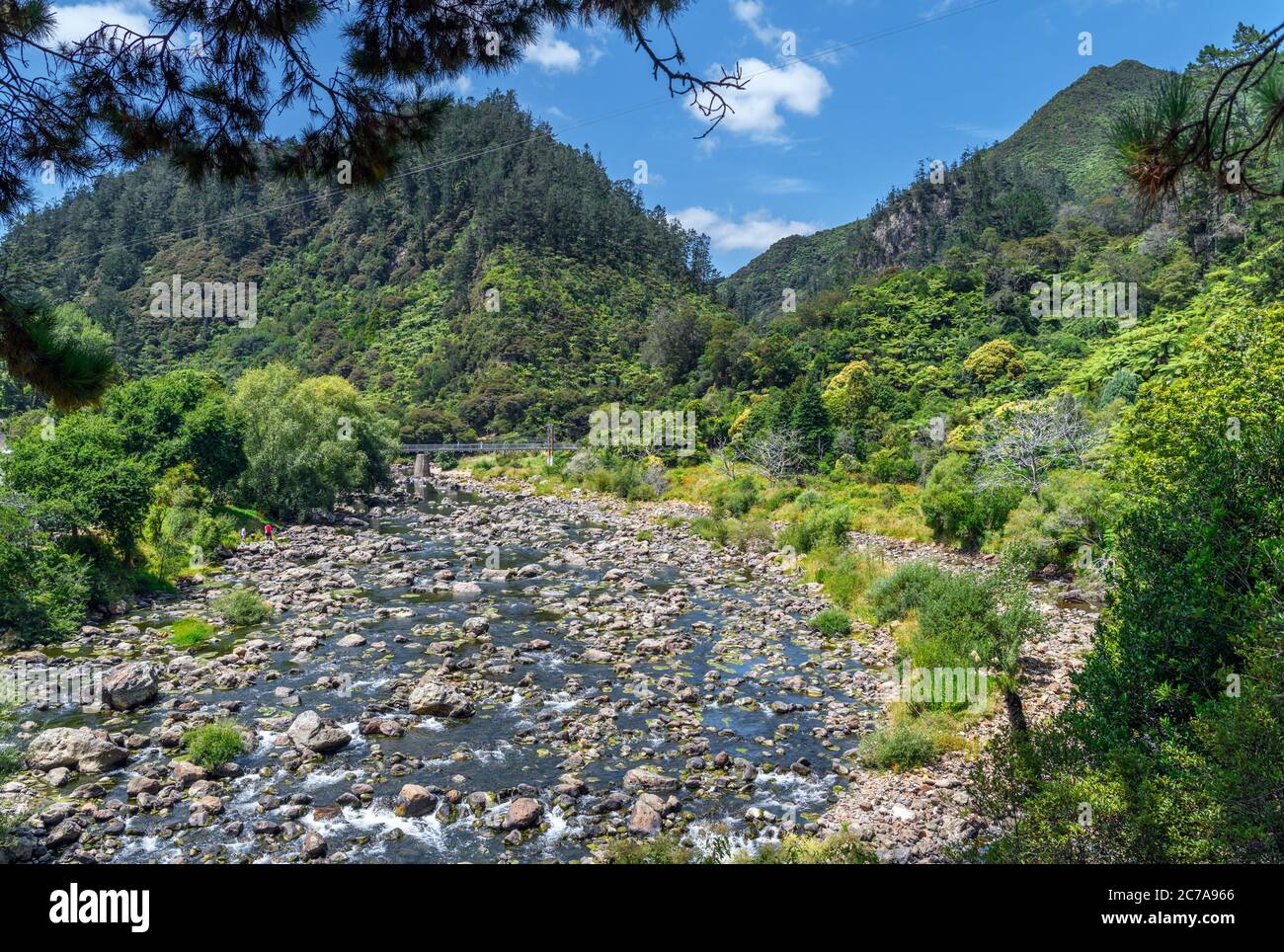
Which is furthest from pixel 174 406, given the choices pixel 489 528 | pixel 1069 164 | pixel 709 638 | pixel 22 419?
pixel 1069 164

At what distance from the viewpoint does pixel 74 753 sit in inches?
453

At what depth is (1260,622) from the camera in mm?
6051

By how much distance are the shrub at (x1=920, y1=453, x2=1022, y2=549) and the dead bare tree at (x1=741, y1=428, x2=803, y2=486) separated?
12.7 metres

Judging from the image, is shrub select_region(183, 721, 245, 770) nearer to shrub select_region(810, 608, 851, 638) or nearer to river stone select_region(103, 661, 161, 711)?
river stone select_region(103, 661, 161, 711)

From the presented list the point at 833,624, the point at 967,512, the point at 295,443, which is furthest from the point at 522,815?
the point at 295,443

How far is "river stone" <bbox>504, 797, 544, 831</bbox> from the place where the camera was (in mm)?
10008

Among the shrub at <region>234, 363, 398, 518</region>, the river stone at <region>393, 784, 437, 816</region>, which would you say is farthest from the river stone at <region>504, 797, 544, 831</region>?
the shrub at <region>234, 363, 398, 518</region>

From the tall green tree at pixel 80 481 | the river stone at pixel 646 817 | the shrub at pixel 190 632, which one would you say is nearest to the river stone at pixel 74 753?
the shrub at pixel 190 632

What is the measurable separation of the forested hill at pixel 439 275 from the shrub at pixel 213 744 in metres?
62.6

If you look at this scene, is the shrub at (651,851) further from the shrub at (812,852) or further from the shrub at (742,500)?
the shrub at (742,500)

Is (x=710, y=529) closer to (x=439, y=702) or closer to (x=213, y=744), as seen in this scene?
(x=439, y=702)

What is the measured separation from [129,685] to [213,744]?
362 cm
